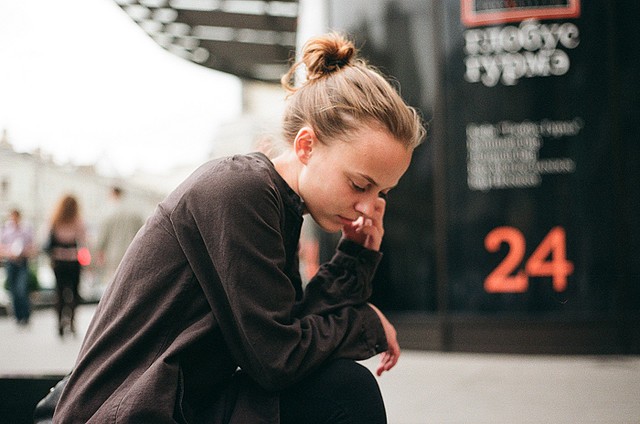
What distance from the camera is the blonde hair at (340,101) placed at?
154cm

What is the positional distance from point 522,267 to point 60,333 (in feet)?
16.0

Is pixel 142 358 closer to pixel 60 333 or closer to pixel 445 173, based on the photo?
pixel 445 173

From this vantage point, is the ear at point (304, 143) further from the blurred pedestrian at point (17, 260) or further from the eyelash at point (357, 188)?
the blurred pedestrian at point (17, 260)

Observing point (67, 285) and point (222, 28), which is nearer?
point (67, 285)

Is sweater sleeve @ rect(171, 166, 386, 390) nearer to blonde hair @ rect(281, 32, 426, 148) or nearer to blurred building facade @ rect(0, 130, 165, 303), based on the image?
blonde hair @ rect(281, 32, 426, 148)

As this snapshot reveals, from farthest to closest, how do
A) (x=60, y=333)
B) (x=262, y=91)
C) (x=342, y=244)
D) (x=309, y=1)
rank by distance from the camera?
(x=262, y=91), (x=60, y=333), (x=309, y=1), (x=342, y=244)

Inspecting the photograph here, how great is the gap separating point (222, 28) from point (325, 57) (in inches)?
509

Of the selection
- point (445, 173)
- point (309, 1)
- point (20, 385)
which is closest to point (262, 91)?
point (309, 1)

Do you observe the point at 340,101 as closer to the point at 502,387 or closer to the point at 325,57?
the point at 325,57

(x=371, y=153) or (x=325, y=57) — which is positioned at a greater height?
(x=325, y=57)

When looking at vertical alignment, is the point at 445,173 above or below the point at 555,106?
below

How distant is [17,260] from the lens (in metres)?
9.09

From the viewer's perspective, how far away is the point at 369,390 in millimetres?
1529

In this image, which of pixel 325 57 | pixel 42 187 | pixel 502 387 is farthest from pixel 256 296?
pixel 42 187
